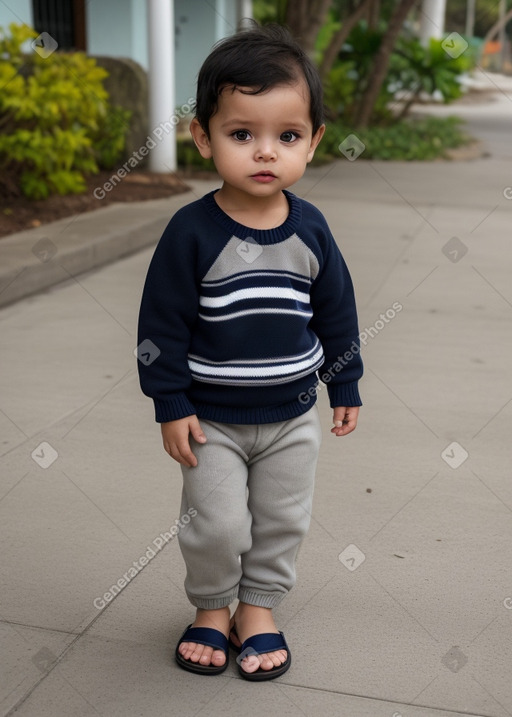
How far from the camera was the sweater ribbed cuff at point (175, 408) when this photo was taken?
2.25 meters

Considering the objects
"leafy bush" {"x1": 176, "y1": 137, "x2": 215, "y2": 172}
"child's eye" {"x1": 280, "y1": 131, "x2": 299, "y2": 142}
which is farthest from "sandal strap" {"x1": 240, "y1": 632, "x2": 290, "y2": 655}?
"leafy bush" {"x1": 176, "y1": 137, "x2": 215, "y2": 172}

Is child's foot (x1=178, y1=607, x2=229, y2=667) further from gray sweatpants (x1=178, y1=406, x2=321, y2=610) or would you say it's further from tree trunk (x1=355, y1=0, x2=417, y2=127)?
tree trunk (x1=355, y1=0, x2=417, y2=127)

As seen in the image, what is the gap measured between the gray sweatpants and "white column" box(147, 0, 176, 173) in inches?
329

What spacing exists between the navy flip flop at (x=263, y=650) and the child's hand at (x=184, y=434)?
49 cm

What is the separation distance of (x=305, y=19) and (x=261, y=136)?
11.9m

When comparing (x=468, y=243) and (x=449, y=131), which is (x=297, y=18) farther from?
(x=468, y=243)

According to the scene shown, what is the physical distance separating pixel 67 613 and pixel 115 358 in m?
2.40

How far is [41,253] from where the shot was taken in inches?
256

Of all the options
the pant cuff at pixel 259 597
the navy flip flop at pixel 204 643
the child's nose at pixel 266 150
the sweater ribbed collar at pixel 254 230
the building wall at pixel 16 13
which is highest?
the child's nose at pixel 266 150

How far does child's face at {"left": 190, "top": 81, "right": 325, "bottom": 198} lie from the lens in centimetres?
210

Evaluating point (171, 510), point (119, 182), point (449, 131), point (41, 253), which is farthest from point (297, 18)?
point (171, 510)

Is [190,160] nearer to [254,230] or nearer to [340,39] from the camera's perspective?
[340,39]

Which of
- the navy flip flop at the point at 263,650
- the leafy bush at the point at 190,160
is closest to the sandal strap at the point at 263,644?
the navy flip flop at the point at 263,650

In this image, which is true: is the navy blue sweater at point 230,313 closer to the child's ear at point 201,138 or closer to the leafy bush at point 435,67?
the child's ear at point 201,138
